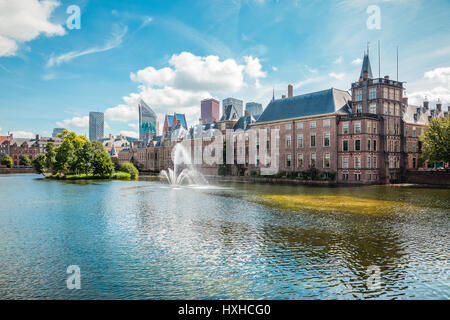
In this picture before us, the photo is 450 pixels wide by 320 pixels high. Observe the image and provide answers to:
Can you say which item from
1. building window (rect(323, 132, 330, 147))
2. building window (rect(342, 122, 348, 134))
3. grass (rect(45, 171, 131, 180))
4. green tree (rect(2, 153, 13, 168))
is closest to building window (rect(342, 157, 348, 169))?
building window (rect(323, 132, 330, 147))

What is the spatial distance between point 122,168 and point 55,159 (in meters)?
17.5

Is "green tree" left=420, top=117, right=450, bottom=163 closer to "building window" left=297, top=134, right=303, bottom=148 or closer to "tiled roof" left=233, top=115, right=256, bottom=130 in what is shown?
"building window" left=297, top=134, right=303, bottom=148

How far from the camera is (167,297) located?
387 inches

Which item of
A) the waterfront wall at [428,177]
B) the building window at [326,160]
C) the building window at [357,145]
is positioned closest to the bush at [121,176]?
the building window at [326,160]

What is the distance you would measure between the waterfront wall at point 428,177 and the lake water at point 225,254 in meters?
35.1

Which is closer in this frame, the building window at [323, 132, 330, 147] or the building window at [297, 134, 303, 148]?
the building window at [323, 132, 330, 147]

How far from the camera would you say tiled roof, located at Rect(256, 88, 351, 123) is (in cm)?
6205

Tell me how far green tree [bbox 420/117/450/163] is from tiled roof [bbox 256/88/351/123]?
1534 centimetres

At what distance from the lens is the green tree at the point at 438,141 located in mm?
53219

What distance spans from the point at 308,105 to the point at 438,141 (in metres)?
24.6

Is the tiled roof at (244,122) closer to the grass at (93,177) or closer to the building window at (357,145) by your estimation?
the building window at (357,145)
